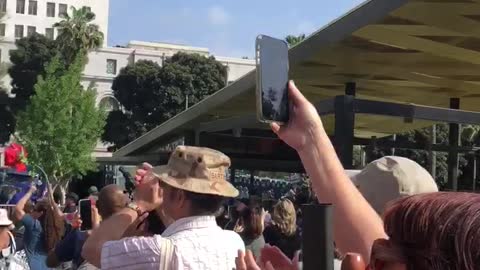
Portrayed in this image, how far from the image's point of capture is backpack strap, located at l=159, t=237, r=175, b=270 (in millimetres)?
3334

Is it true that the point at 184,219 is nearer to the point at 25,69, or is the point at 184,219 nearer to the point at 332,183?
the point at 332,183

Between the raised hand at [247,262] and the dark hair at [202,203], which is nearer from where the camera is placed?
the raised hand at [247,262]

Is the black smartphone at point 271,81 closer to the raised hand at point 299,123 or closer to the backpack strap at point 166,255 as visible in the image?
the raised hand at point 299,123

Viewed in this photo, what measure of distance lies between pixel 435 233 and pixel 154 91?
201 ft

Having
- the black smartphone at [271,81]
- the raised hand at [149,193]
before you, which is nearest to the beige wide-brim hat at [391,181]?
the black smartphone at [271,81]

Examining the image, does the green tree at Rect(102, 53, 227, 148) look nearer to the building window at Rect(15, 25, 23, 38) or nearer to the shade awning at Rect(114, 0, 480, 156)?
the building window at Rect(15, 25, 23, 38)

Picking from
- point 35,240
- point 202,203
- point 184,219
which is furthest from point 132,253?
point 35,240

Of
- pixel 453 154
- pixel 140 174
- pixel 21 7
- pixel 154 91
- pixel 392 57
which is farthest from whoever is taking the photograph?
pixel 21 7

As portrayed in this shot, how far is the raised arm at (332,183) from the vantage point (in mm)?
2391

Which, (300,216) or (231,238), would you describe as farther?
(231,238)

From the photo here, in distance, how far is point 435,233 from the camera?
1401 millimetres

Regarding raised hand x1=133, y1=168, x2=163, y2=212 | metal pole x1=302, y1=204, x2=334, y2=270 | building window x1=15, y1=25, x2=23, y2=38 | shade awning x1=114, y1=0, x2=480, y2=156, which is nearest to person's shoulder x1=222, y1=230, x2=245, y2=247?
raised hand x1=133, y1=168, x2=163, y2=212

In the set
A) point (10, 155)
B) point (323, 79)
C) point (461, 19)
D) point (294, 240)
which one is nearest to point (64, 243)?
point (294, 240)

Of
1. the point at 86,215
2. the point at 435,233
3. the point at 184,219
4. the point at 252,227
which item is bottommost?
the point at 252,227
